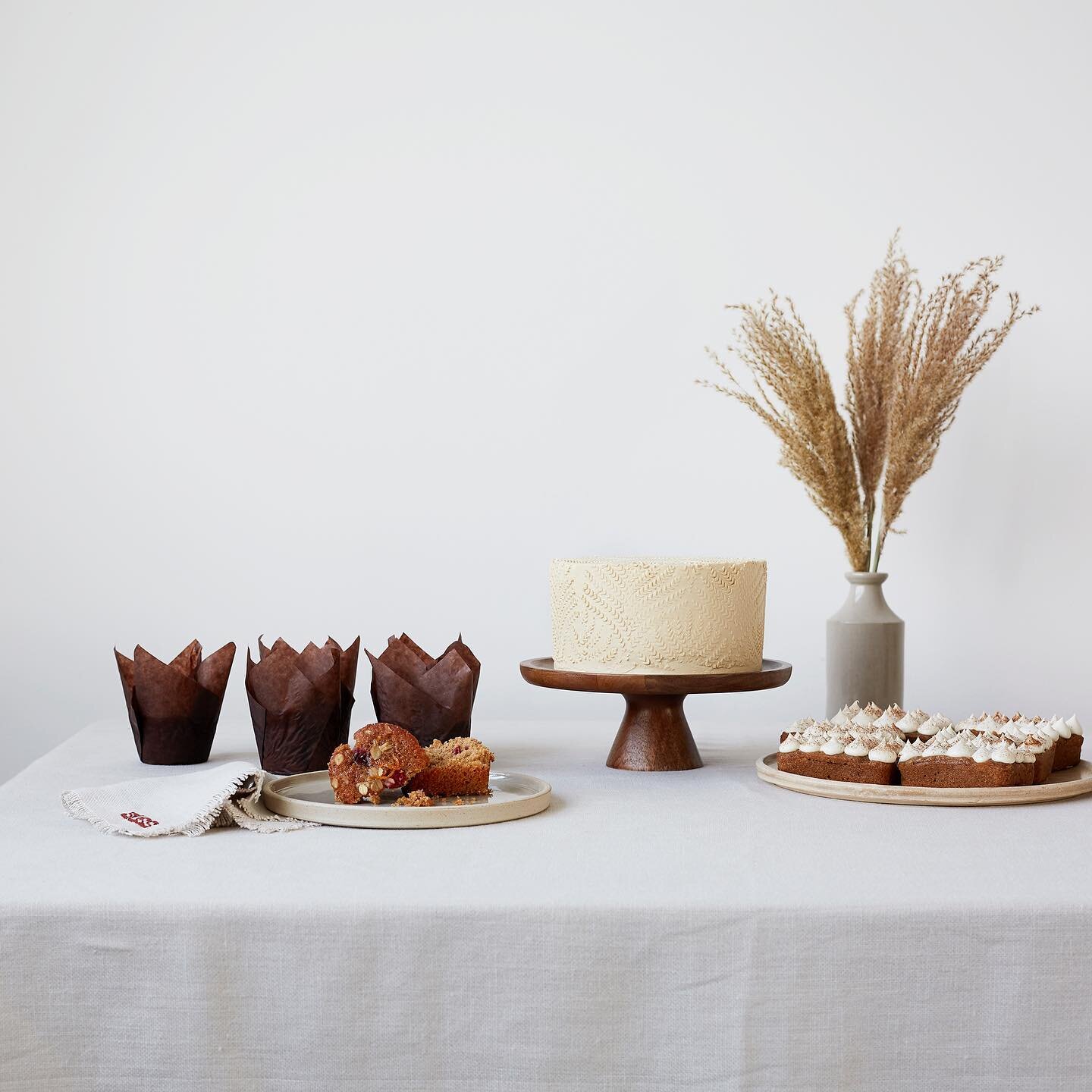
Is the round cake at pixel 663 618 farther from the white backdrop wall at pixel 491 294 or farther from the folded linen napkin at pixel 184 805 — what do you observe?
the white backdrop wall at pixel 491 294

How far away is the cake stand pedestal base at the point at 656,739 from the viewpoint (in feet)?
4.08

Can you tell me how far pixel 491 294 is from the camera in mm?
2047

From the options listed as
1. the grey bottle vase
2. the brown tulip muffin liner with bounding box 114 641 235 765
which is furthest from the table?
the grey bottle vase

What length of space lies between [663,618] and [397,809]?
1.07 ft

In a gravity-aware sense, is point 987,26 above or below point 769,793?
above

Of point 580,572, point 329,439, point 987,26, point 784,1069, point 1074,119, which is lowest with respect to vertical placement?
point 784,1069

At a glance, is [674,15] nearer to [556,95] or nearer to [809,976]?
[556,95]

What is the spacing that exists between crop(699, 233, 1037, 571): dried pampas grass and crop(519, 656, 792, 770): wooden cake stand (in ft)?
1.10

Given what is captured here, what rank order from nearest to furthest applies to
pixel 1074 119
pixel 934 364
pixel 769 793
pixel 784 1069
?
pixel 784 1069, pixel 769 793, pixel 934 364, pixel 1074 119

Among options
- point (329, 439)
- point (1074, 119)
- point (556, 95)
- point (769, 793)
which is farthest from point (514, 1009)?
point (1074, 119)

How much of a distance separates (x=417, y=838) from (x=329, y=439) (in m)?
1.22

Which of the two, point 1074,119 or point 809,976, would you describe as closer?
point 809,976

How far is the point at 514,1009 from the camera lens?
30.4 inches

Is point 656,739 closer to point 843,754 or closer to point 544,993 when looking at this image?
point 843,754
